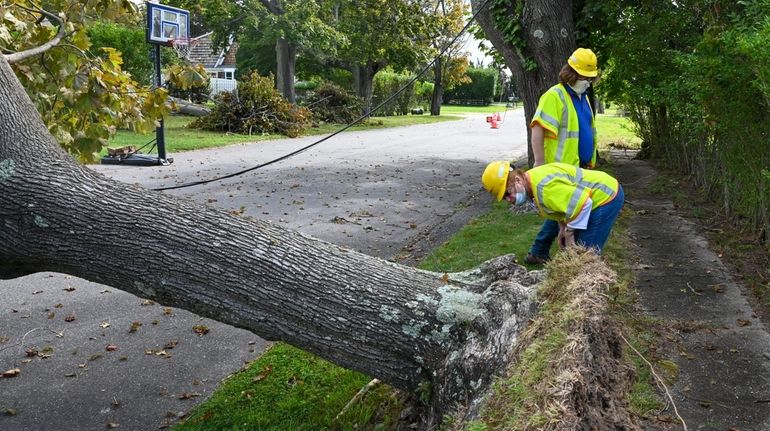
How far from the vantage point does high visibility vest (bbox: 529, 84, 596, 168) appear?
596 cm

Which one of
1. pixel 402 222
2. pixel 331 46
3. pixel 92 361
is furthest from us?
pixel 331 46

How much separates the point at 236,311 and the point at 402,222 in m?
6.61

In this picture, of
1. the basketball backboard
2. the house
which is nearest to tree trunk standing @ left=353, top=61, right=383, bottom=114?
the house

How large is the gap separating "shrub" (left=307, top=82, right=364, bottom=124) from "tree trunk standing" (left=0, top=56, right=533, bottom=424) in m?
28.6

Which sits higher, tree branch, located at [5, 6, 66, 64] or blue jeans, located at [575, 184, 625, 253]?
tree branch, located at [5, 6, 66, 64]

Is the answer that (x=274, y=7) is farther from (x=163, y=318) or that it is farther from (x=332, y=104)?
(x=163, y=318)

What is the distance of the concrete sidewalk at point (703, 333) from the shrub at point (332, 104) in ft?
81.5

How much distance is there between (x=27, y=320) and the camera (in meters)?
5.98

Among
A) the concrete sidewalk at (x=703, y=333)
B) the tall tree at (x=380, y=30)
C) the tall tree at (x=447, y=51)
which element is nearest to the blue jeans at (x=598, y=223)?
the concrete sidewalk at (x=703, y=333)

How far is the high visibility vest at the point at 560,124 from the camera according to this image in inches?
235

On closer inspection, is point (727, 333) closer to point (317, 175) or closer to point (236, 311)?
point (236, 311)

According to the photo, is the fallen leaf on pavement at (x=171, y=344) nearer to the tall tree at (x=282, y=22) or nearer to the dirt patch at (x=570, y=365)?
the dirt patch at (x=570, y=365)

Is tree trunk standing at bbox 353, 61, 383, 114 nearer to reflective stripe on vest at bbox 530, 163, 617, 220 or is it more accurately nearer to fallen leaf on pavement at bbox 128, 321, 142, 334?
fallen leaf on pavement at bbox 128, 321, 142, 334

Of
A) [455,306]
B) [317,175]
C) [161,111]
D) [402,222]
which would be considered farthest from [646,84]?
[455,306]
